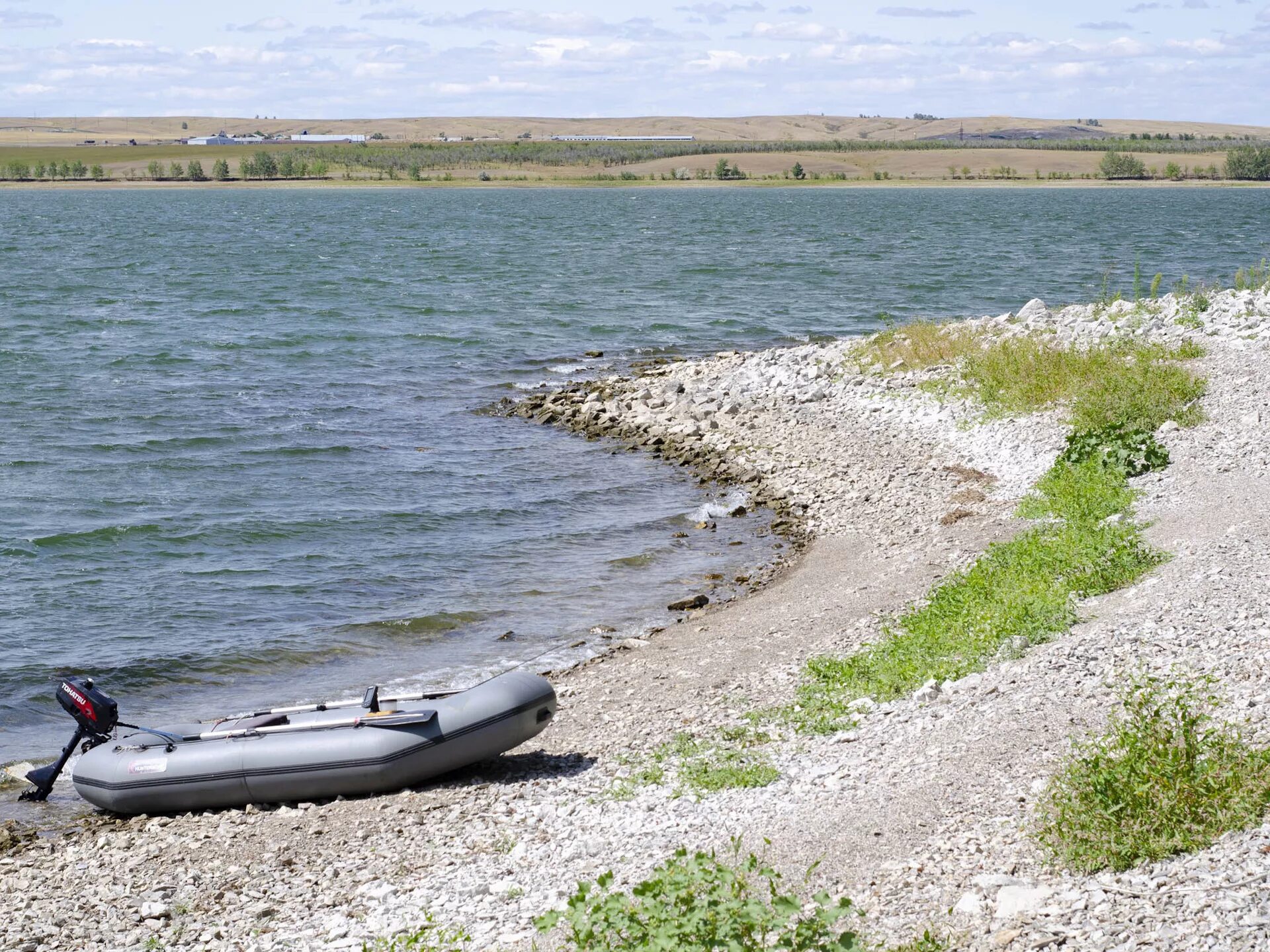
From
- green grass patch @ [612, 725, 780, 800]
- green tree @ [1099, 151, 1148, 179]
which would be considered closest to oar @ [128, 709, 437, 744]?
green grass patch @ [612, 725, 780, 800]

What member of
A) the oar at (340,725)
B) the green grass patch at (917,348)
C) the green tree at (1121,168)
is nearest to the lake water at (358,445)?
the oar at (340,725)

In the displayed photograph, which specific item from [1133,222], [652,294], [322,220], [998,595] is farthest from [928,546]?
[322,220]

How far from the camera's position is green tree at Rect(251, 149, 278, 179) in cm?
18850

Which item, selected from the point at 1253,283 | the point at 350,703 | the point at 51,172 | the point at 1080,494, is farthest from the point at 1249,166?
the point at 350,703

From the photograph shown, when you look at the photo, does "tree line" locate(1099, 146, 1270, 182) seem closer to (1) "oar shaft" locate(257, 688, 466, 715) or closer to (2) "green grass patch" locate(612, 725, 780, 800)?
(2) "green grass patch" locate(612, 725, 780, 800)

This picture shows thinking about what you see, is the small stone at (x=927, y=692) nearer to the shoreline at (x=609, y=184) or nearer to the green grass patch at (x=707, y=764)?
the green grass patch at (x=707, y=764)

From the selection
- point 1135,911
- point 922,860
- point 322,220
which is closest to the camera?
point 1135,911

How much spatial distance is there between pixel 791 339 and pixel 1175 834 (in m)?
28.1

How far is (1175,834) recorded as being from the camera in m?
6.58

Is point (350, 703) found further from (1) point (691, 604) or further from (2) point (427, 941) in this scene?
(1) point (691, 604)

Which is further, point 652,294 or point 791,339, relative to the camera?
point 652,294

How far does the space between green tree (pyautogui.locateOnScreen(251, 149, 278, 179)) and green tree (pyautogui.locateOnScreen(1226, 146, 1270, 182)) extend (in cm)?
13519

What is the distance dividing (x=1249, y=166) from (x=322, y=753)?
182470 mm

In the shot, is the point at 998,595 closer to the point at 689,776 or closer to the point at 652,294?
the point at 689,776
